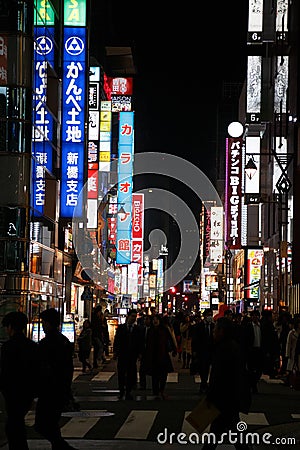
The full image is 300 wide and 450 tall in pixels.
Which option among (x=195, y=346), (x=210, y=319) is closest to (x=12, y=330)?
(x=195, y=346)

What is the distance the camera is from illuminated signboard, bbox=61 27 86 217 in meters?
41.0

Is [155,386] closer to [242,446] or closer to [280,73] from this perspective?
[242,446]

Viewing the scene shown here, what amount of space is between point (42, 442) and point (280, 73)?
45.3 m

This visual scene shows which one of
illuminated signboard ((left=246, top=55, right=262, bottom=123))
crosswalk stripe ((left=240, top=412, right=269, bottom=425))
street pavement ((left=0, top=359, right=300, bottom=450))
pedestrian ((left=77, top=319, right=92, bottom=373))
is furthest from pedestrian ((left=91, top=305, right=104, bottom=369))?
Answer: illuminated signboard ((left=246, top=55, right=262, bottom=123))

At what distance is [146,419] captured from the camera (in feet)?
55.9

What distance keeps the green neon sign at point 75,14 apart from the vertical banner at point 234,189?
3187cm

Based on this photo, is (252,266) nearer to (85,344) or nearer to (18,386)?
(85,344)

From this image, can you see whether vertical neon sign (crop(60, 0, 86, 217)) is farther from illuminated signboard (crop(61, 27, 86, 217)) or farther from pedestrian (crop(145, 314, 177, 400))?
pedestrian (crop(145, 314, 177, 400))

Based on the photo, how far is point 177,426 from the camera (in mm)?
16062

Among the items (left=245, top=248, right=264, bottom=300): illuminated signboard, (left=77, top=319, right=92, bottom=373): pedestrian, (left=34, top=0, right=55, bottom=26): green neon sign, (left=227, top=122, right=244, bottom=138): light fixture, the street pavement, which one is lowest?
the street pavement

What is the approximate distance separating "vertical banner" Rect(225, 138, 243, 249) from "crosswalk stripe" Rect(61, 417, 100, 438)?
56.9 metres

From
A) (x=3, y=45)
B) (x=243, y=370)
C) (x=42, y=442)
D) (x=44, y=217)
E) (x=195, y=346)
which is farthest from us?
(x=44, y=217)

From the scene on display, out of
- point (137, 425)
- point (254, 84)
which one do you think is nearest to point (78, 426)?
point (137, 425)

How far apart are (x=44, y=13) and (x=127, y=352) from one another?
19.1 meters
